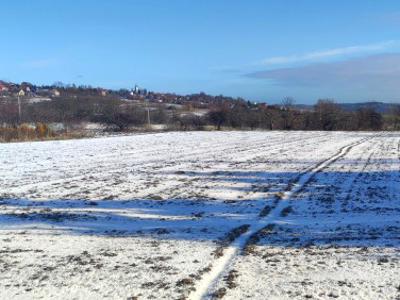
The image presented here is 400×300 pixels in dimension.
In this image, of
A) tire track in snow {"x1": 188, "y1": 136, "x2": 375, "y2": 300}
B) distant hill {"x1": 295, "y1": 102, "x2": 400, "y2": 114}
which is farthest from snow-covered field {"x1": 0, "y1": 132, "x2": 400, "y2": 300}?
distant hill {"x1": 295, "y1": 102, "x2": 400, "y2": 114}

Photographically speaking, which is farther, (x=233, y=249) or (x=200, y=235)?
(x=200, y=235)

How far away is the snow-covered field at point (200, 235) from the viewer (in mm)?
6148

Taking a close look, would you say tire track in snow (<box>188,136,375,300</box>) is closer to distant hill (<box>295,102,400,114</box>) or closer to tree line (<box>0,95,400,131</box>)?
tree line (<box>0,95,400,131</box>)

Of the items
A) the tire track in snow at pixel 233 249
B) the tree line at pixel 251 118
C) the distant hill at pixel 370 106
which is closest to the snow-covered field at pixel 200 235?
the tire track in snow at pixel 233 249

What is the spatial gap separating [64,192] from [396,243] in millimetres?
8684

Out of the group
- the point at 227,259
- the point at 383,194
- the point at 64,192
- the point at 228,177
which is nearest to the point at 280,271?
the point at 227,259

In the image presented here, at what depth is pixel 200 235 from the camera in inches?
344

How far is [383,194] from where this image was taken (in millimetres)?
13133

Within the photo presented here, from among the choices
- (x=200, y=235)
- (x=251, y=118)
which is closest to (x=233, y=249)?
(x=200, y=235)

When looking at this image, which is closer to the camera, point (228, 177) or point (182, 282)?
point (182, 282)

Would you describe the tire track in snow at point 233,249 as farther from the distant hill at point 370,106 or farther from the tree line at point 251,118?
the distant hill at point 370,106

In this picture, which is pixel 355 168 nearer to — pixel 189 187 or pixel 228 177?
pixel 228 177

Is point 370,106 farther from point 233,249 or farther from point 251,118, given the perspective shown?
point 233,249

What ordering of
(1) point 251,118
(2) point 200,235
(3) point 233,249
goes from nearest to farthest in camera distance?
(3) point 233,249 < (2) point 200,235 < (1) point 251,118
